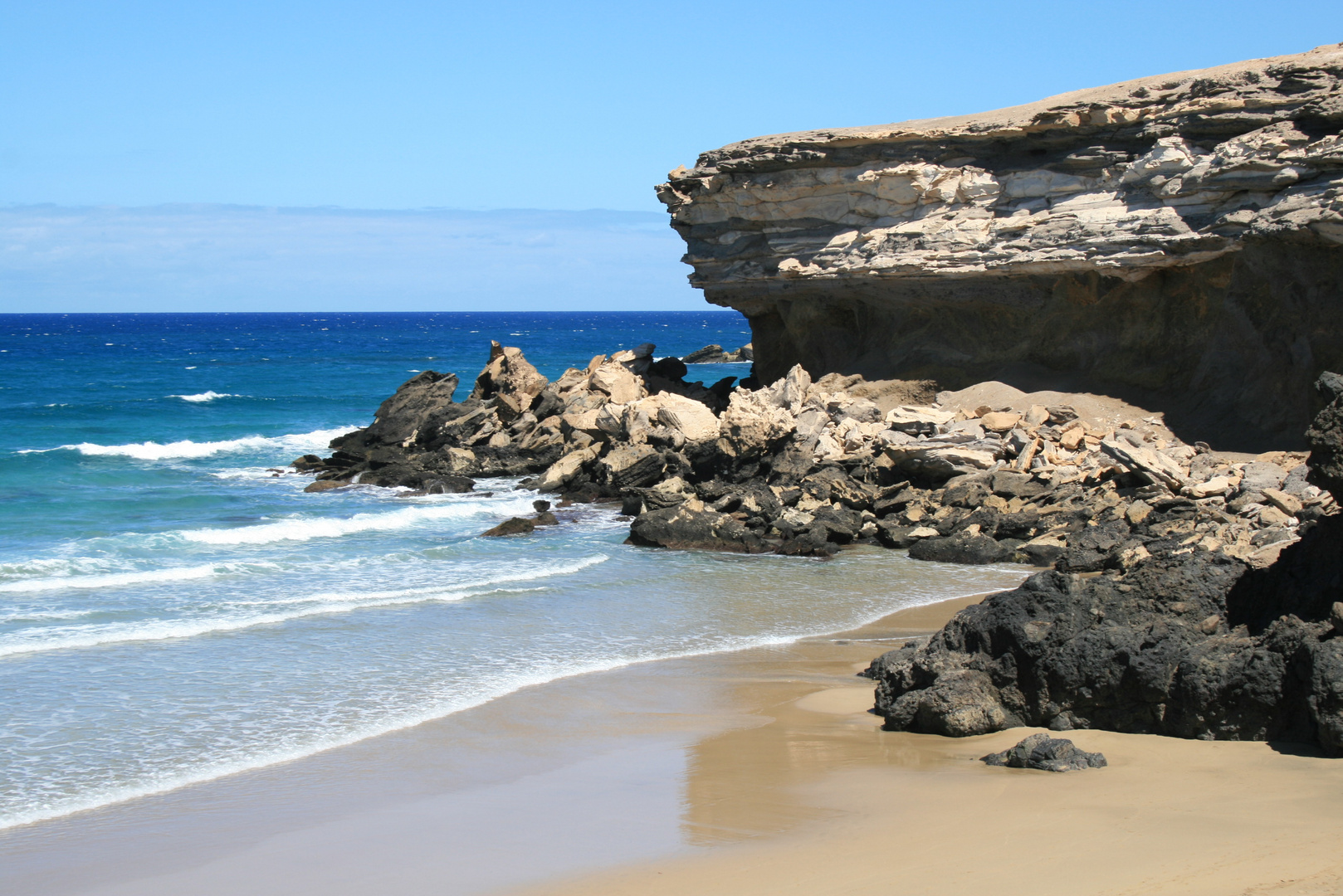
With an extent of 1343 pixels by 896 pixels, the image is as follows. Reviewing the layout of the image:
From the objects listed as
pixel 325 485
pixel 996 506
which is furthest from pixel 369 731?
pixel 325 485

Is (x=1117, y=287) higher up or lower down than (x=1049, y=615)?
higher up

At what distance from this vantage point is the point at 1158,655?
7281 millimetres

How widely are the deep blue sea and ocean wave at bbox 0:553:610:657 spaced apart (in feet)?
0.13

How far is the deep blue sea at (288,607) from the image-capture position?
8727 millimetres

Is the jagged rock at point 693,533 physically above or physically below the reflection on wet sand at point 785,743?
above

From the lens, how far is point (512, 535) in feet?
57.7

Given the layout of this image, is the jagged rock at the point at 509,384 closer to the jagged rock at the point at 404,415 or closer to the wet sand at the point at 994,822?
the jagged rock at the point at 404,415

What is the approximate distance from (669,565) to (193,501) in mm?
11228

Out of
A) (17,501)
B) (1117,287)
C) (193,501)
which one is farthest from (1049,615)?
(17,501)

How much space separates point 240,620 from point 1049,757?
898 centimetres

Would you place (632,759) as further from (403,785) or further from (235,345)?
(235,345)

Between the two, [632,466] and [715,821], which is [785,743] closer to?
[715,821]

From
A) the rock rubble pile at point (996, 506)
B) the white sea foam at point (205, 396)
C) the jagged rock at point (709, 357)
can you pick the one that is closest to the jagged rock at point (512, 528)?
the rock rubble pile at point (996, 506)

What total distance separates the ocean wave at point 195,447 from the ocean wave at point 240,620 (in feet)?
57.4
